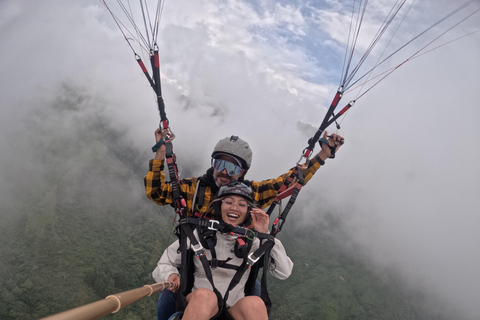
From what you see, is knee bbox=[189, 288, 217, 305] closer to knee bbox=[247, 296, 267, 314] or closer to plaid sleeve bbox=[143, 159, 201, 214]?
knee bbox=[247, 296, 267, 314]

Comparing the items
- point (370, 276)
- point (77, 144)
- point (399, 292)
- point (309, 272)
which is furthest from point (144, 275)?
point (399, 292)

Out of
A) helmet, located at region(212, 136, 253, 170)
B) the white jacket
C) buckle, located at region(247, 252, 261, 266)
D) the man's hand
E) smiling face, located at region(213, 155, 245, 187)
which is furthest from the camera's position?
the man's hand

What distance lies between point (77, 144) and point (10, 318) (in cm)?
11430

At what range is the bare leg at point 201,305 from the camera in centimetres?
397

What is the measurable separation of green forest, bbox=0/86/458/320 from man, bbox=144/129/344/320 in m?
111

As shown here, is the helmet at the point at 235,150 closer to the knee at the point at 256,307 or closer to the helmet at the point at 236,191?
the helmet at the point at 236,191

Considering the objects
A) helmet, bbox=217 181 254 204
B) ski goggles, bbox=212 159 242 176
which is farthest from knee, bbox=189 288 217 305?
ski goggles, bbox=212 159 242 176

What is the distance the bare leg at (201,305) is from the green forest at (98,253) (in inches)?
4433

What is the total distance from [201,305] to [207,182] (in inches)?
84.7

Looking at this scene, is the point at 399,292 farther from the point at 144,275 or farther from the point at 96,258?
the point at 96,258

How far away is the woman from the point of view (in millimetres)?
4348

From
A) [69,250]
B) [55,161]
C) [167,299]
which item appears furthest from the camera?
[55,161]

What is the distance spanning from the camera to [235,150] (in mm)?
5836

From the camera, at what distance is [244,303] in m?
4.19
